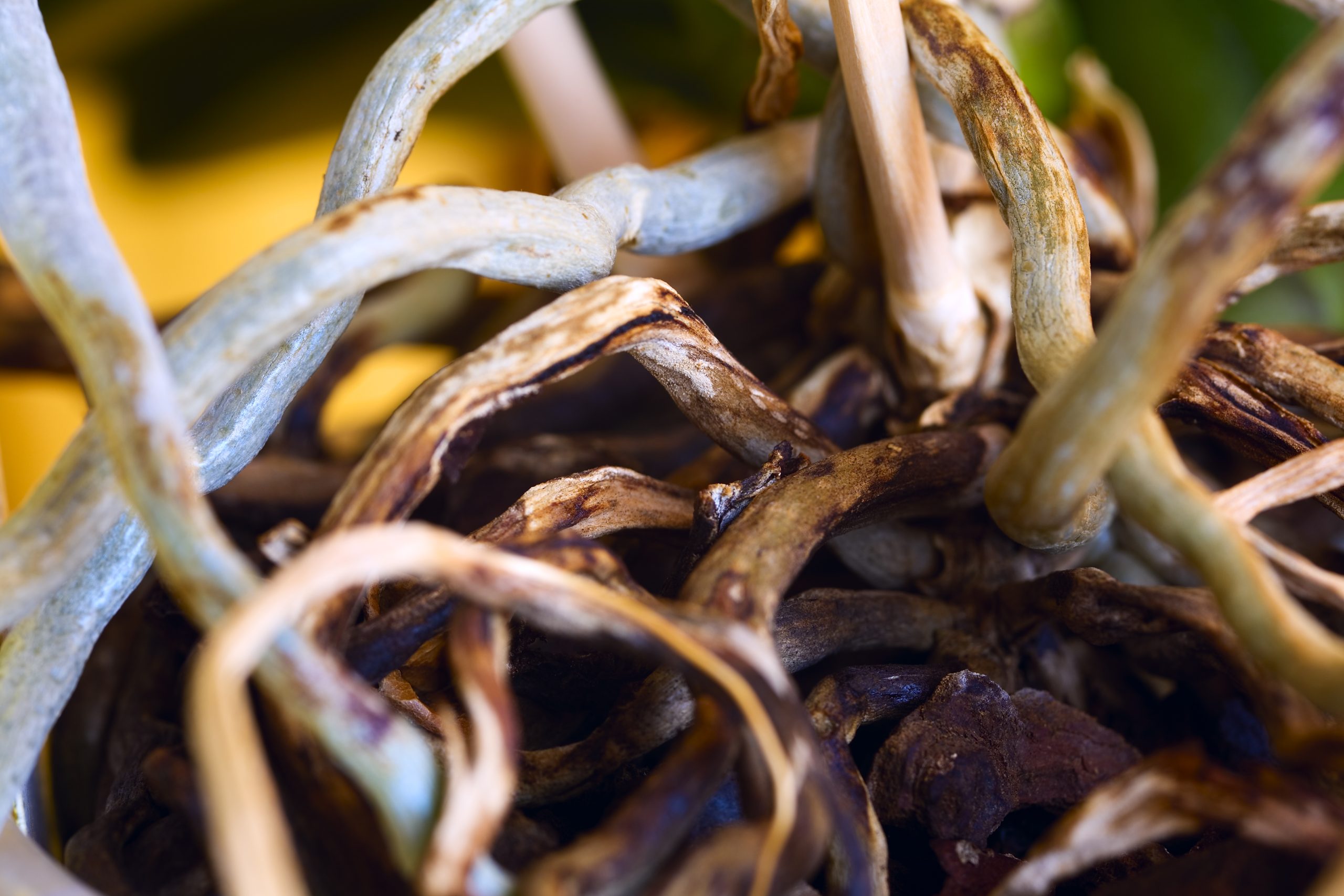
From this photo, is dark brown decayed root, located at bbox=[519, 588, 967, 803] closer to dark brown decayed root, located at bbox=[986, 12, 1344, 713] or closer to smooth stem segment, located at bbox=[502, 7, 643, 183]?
dark brown decayed root, located at bbox=[986, 12, 1344, 713]

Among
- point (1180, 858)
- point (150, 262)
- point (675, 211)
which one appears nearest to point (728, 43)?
point (675, 211)

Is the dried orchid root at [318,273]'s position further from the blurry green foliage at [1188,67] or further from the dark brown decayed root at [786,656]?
the blurry green foliage at [1188,67]

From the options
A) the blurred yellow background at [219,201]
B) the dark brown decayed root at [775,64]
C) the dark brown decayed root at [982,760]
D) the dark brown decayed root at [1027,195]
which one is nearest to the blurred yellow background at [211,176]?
the blurred yellow background at [219,201]

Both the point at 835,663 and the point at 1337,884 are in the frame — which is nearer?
the point at 1337,884

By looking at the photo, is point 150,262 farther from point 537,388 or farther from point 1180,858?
point 1180,858

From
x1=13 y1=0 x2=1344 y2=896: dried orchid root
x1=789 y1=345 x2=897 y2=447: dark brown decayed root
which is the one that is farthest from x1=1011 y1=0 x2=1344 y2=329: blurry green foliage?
x1=789 y1=345 x2=897 y2=447: dark brown decayed root

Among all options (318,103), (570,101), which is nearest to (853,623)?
(570,101)

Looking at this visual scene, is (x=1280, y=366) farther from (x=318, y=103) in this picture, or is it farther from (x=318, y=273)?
(x=318, y=103)
